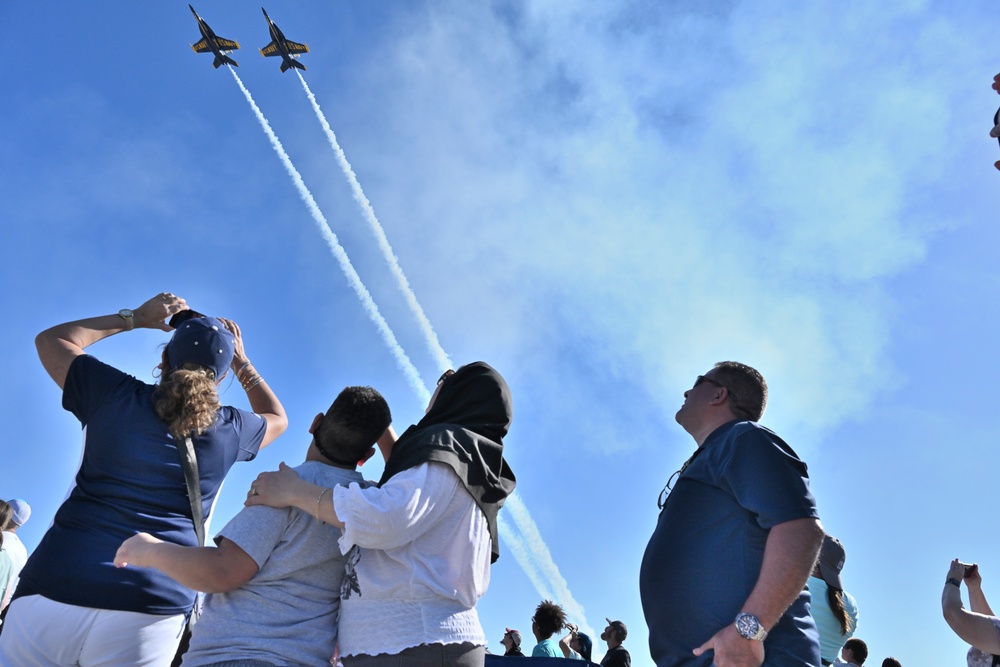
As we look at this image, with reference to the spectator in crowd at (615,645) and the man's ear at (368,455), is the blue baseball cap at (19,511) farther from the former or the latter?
the spectator in crowd at (615,645)

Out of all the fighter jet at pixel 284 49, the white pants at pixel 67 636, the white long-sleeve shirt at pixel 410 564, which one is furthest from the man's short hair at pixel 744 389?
the fighter jet at pixel 284 49

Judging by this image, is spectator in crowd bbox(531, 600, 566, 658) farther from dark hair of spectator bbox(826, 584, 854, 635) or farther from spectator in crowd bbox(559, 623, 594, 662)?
dark hair of spectator bbox(826, 584, 854, 635)

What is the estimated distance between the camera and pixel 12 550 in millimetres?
8055

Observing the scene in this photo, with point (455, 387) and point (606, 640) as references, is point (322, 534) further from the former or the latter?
point (606, 640)

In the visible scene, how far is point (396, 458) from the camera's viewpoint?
12.5ft

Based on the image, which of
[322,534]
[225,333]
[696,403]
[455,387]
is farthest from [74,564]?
[696,403]

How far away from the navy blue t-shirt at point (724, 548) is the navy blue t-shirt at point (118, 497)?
7.58 feet

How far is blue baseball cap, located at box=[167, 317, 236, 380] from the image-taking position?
4312mm

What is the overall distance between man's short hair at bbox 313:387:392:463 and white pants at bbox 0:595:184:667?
1.15 metres

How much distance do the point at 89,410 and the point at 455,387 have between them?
189 cm

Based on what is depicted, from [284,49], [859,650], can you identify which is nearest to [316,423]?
[859,650]

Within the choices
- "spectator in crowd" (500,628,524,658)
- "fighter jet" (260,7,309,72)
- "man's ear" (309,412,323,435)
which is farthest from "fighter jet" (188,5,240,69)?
"man's ear" (309,412,323,435)

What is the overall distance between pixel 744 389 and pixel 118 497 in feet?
10.9

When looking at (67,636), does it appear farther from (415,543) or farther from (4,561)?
(4,561)
